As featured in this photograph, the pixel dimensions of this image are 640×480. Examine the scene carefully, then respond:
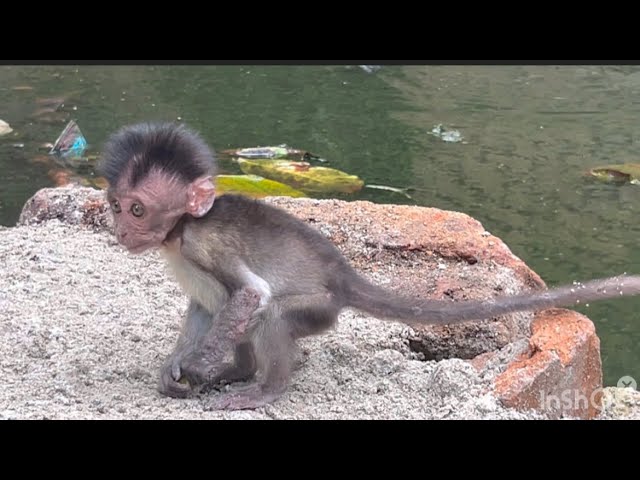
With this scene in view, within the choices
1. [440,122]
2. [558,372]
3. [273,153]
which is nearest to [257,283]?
[558,372]

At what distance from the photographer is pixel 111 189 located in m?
3.65

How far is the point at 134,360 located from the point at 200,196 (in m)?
0.88

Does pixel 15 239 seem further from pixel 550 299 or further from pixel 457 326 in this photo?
pixel 550 299

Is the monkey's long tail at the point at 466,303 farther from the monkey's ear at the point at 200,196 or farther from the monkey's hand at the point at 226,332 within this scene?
the monkey's ear at the point at 200,196

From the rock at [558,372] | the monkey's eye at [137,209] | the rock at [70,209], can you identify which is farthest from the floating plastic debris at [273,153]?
the monkey's eye at [137,209]

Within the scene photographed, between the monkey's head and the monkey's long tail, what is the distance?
2.50ft

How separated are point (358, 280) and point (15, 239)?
2.40 meters

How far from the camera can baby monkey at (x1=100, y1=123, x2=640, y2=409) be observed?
11.9 ft

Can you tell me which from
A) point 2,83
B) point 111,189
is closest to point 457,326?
point 111,189

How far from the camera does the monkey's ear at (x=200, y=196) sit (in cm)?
368

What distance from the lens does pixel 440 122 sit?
30.1 ft

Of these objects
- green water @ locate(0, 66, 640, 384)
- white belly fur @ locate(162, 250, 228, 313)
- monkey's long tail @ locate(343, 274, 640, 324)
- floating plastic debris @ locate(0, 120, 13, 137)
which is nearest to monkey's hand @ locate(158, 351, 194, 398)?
white belly fur @ locate(162, 250, 228, 313)

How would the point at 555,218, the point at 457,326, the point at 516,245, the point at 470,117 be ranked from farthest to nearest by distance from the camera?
1. the point at 470,117
2. the point at 555,218
3. the point at 516,245
4. the point at 457,326

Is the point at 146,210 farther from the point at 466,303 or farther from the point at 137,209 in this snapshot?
the point at 466,303
